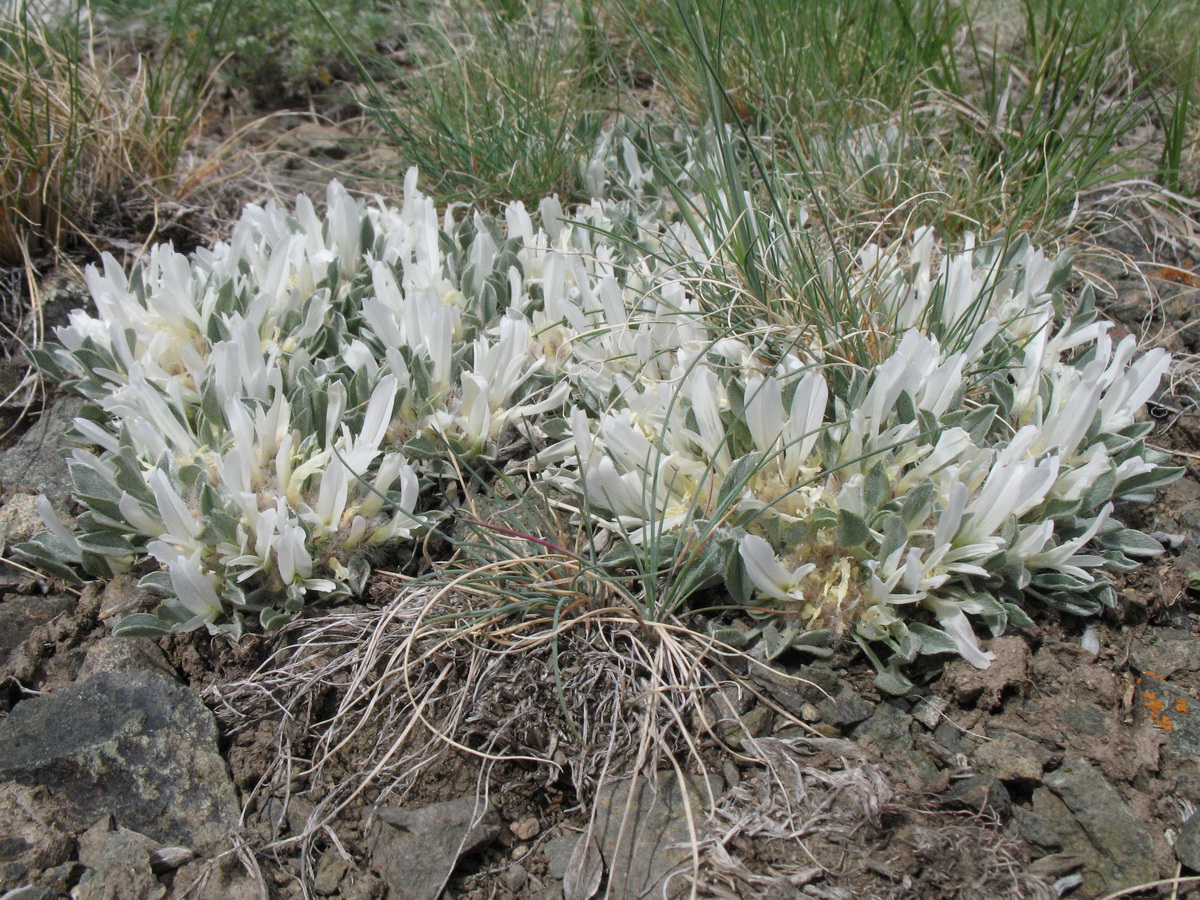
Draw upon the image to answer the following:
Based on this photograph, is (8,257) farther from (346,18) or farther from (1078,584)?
(1078,584)

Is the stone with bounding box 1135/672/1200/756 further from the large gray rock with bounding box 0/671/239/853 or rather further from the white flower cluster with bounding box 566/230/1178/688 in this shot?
the large gray rock with bounding box 0/671/239/853

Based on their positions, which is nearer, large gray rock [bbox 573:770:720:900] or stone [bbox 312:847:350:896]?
large gray rock [bbox 573:770:720:900]

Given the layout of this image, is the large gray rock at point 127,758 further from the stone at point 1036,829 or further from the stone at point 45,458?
the stone at point 1036,829

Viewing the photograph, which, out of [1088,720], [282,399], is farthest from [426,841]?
[1088,720]

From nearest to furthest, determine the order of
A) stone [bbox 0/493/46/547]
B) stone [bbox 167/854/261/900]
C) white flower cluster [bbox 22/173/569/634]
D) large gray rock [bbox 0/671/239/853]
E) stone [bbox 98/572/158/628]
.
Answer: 1. stone [bbox 167/854/261/900]
2. large gray rock [bbox 0/671/239/853]
3. white flower cluster [bbox 22/173/569/634]
4. stone [bbox 98/572/158/628]
5. stone [bbox 0/493/46/547]

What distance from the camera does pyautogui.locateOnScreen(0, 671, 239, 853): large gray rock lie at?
6.88ft

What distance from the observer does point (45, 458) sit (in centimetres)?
313

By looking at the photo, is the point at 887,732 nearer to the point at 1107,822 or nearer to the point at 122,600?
the point at 1107,822

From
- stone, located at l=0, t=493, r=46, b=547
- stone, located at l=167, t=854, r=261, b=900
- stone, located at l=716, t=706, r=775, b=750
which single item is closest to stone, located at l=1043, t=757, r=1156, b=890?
stone, located at l=716, t=706, r=775, b=750

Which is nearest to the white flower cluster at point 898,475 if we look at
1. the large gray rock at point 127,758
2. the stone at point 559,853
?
the stone at point 559,853

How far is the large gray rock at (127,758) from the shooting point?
210 cm

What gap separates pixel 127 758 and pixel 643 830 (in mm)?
1193

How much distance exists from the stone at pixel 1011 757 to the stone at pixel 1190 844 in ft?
0.92

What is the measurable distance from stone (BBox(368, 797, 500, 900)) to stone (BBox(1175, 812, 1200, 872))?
1444 millimetres
